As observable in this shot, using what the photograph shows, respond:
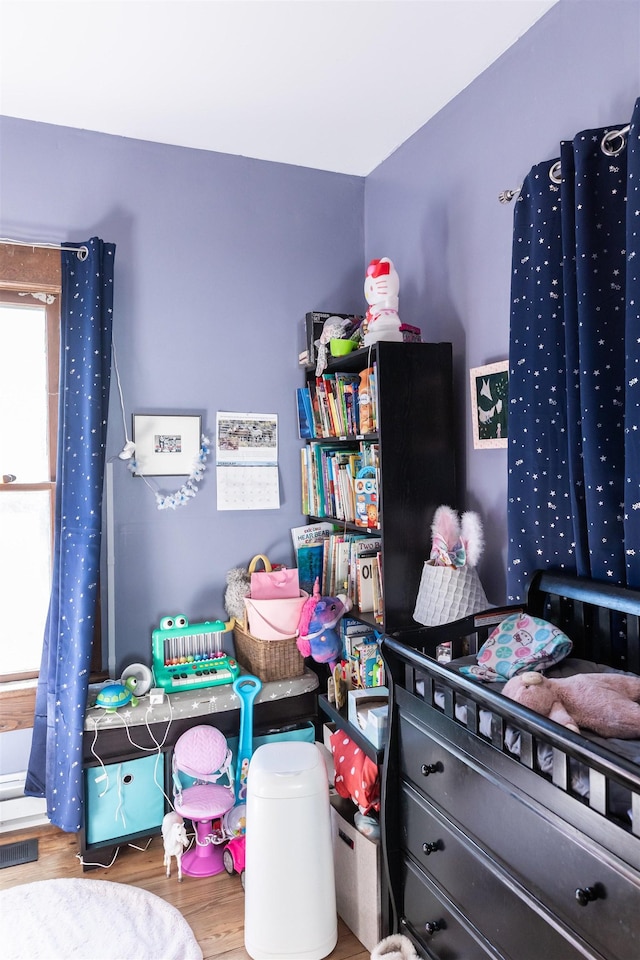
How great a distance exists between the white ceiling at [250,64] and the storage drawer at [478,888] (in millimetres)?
2129

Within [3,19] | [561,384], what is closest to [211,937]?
[561,384]

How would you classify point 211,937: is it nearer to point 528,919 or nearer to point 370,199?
point 528,919

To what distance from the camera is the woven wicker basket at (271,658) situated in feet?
8.20

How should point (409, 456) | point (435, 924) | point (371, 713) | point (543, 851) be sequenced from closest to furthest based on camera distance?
point (543, 851) → point (435, 924) → point (371, 713) → point (409, 456)

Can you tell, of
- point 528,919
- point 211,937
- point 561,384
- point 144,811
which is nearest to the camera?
point 528,919

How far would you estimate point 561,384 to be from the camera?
174 cm

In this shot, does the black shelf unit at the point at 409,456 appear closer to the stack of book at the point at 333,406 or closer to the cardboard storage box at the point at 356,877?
the stack of book at the point at 333,406

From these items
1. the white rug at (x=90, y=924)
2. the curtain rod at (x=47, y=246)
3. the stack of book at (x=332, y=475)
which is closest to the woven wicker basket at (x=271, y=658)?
the stack of book at (x=332, y=475)

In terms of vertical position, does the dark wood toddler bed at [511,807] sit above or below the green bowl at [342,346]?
below

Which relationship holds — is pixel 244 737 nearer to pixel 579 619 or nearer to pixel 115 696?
pixel 115 696

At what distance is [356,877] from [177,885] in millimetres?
632

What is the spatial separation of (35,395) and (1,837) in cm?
163

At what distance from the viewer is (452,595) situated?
200 cm

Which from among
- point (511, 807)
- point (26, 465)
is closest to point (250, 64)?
point (26, 465)
